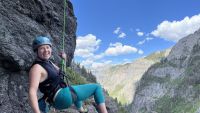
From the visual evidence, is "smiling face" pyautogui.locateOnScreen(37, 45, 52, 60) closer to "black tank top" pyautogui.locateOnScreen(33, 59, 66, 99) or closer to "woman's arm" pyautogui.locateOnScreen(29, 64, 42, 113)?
"black tank top" pyautogui.locateOnScreen(33, 59, 66, 99)

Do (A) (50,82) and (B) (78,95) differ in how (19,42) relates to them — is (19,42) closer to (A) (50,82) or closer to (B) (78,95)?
(A) (50,82)

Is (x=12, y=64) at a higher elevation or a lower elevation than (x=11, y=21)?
lower

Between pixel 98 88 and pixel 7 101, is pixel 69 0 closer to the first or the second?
pixel 7 101

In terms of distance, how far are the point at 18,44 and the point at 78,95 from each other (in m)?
7.55

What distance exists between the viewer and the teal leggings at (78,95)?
938 cm

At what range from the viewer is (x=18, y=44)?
1658cm

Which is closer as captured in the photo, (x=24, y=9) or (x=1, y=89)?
(x=1, y=89)

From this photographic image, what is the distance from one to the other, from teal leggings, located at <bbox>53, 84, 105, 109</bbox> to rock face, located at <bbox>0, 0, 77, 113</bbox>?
6.46m

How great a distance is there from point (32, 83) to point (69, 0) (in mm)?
13714

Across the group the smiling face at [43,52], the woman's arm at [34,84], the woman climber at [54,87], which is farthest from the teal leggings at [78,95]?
the smiling face at [43,52]

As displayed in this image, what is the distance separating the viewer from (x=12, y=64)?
52.7 ft

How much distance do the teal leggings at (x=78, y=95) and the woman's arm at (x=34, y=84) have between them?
2.63 ft

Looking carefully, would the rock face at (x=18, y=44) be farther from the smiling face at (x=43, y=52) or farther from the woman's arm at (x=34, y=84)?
the woman's arm at (x=34, y=84)

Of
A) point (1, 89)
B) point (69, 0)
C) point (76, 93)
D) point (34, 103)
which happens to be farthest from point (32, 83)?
point (69, 0)
